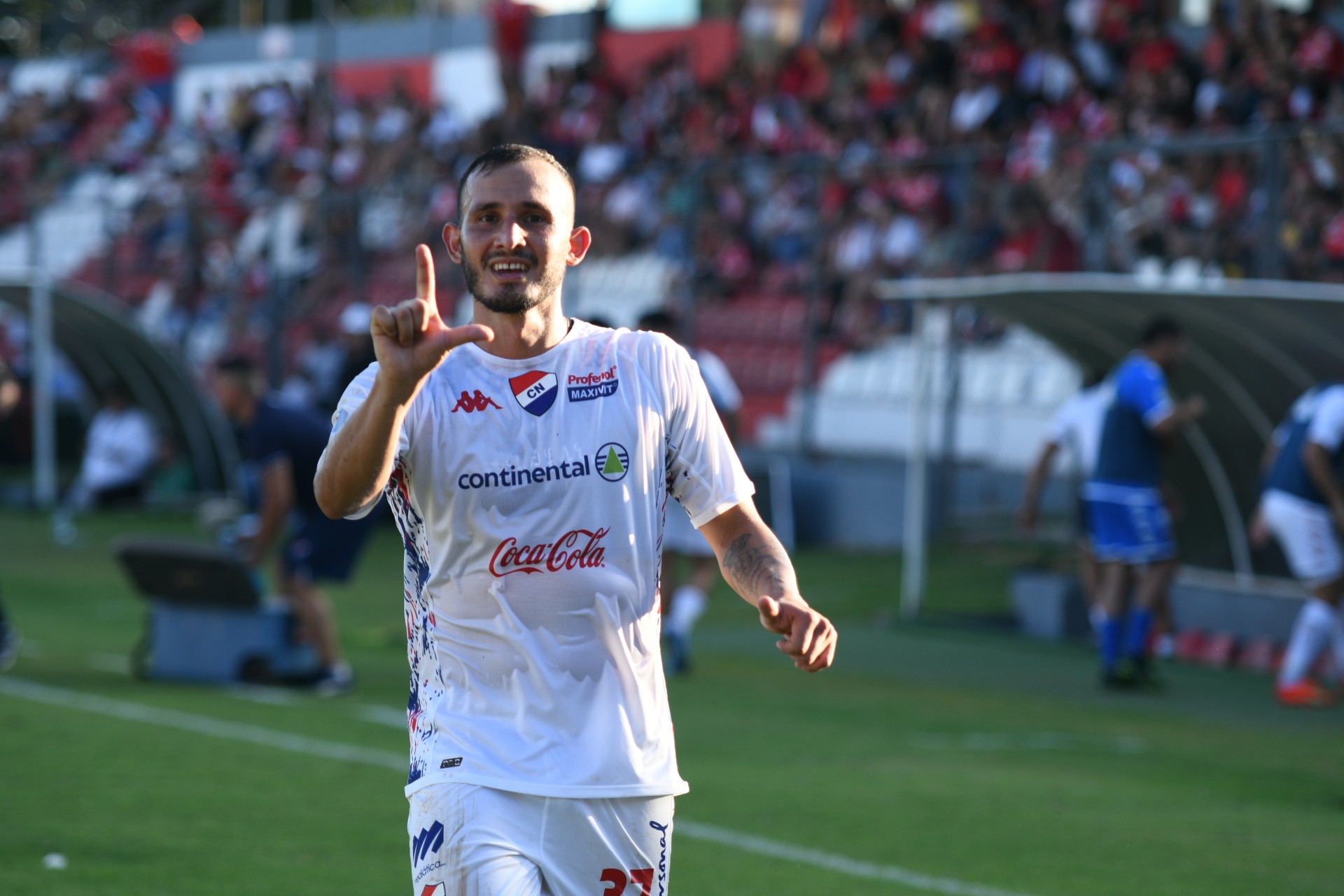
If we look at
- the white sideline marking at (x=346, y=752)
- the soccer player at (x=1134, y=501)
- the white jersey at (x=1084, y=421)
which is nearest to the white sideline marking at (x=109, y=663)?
the white sideline marking at (x=346, y=752)

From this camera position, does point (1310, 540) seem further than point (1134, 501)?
No

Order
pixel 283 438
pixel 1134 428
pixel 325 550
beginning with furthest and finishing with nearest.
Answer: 1. pixel 1134 428
2. pixel 325 550
3. pixel 283 438

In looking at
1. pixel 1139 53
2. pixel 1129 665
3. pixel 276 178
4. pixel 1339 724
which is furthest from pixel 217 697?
pixel 276 178

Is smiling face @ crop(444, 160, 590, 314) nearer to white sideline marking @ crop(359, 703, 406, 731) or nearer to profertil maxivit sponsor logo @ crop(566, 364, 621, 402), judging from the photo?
profertil maxivit sponsor logo @ crop(566, 364, 621, 402)

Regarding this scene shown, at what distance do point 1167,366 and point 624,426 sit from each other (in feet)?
29.4

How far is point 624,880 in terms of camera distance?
340 centimetres

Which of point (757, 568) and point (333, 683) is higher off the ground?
point (757, 568)

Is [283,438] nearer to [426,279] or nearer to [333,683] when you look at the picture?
[333,683]

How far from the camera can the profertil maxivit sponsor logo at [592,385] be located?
3.47m

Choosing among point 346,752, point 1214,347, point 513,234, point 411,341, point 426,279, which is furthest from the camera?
point 1214,347

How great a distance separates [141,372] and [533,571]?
22515 millimetres

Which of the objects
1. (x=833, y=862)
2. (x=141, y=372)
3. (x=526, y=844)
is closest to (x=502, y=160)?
(x=526, y=844)

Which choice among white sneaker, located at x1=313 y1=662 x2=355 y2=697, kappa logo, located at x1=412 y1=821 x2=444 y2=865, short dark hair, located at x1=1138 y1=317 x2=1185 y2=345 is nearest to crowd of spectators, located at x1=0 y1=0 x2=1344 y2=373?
short dark hair, located at x1=1138 y1=317 x2=1185 y2=345

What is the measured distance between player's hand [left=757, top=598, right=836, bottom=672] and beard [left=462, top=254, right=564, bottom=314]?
728 mm
